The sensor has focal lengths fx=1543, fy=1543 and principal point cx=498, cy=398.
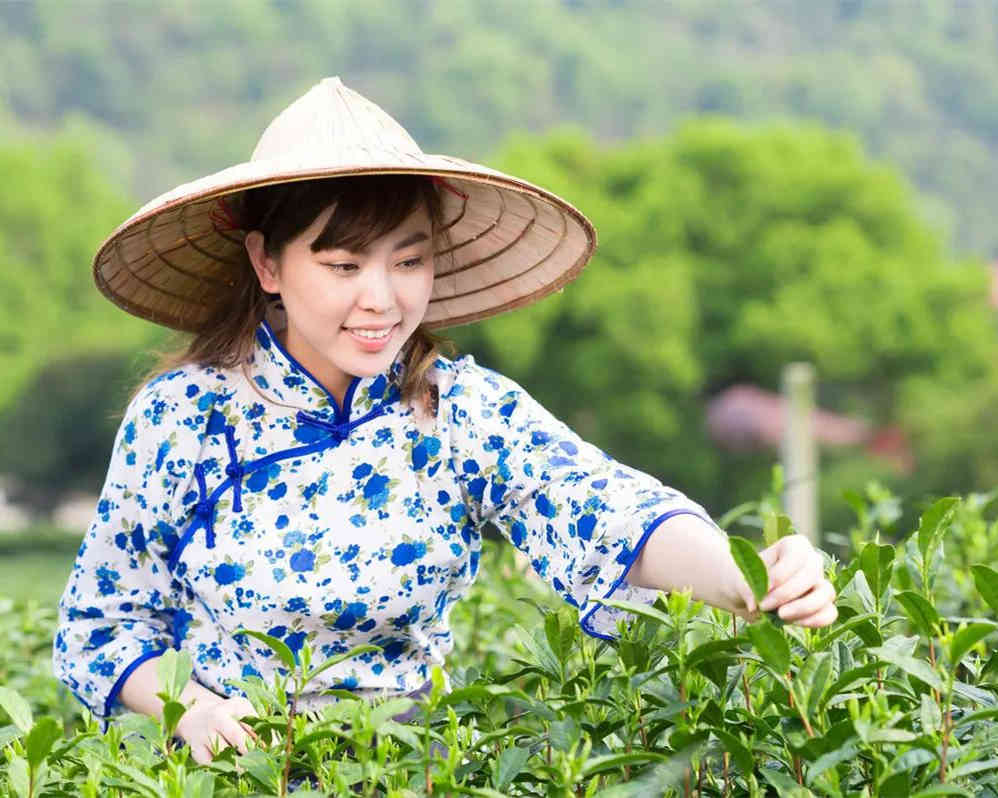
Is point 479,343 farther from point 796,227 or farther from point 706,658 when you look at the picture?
point 706,658

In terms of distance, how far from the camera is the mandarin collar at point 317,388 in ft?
5.69

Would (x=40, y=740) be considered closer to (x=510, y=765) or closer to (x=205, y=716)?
(x=510, y=765)

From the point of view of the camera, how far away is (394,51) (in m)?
46.0

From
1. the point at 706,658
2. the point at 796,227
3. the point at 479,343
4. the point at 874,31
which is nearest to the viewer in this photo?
the point at 706,658

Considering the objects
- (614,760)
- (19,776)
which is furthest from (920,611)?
(19,776)

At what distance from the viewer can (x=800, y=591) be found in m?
1.12

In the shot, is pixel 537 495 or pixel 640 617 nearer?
pixel 640 617

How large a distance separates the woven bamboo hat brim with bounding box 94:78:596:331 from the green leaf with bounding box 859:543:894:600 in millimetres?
585

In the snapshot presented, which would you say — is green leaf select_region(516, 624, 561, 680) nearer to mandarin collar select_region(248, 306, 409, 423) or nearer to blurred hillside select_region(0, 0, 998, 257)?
mandarin collar select_region(248, 306, 409, 423)

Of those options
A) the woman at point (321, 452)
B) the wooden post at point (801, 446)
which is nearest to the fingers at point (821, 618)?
Result: the woman at point (321, 452)

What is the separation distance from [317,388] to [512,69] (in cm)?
4394

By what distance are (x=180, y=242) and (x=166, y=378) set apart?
0.17 meters

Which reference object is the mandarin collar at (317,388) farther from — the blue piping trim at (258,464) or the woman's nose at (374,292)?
the woman's nose at (374,292)

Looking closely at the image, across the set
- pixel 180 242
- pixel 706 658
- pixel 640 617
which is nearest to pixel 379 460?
pixel 180 242
